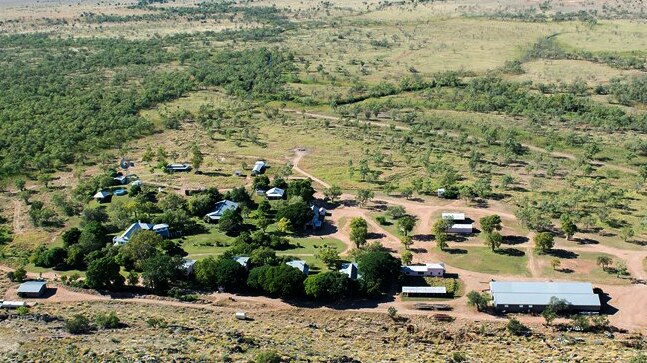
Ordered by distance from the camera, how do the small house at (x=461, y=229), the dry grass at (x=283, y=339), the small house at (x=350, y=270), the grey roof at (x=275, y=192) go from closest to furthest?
the dry grass at (x=283, y=339) → the small house at (x=350, y=270) → the small house at (x=461, y=229) → the grey roof at (x=275, y=192)

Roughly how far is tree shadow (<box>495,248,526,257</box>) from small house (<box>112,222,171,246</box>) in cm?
3797

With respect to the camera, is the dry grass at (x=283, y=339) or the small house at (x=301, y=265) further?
the small house at (x=301, y=265)

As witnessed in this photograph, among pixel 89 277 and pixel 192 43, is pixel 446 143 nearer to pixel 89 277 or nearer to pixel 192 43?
pixel 89 277

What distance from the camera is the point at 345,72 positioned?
15400cm

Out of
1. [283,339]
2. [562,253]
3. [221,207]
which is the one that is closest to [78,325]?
[283,339]

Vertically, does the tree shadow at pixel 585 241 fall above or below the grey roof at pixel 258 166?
below

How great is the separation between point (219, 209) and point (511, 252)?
35.3 meters

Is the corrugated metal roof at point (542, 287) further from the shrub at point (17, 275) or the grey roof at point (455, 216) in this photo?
the shrub at point (17, 275)

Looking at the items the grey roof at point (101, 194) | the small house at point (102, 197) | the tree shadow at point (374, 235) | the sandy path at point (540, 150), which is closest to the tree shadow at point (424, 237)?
the tree shadow at point (374, 235)

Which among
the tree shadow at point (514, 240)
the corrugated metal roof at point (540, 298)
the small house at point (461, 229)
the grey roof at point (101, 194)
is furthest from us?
the grey roof at point (101, 194)

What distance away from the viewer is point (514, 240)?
75125 mm

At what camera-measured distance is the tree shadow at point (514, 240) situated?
7462cm

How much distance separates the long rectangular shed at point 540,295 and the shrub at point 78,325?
37.3m

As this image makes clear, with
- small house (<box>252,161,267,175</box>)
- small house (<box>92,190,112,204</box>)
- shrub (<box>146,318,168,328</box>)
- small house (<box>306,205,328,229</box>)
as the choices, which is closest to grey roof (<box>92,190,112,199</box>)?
small house (<box>92,190,112,204</box>)
